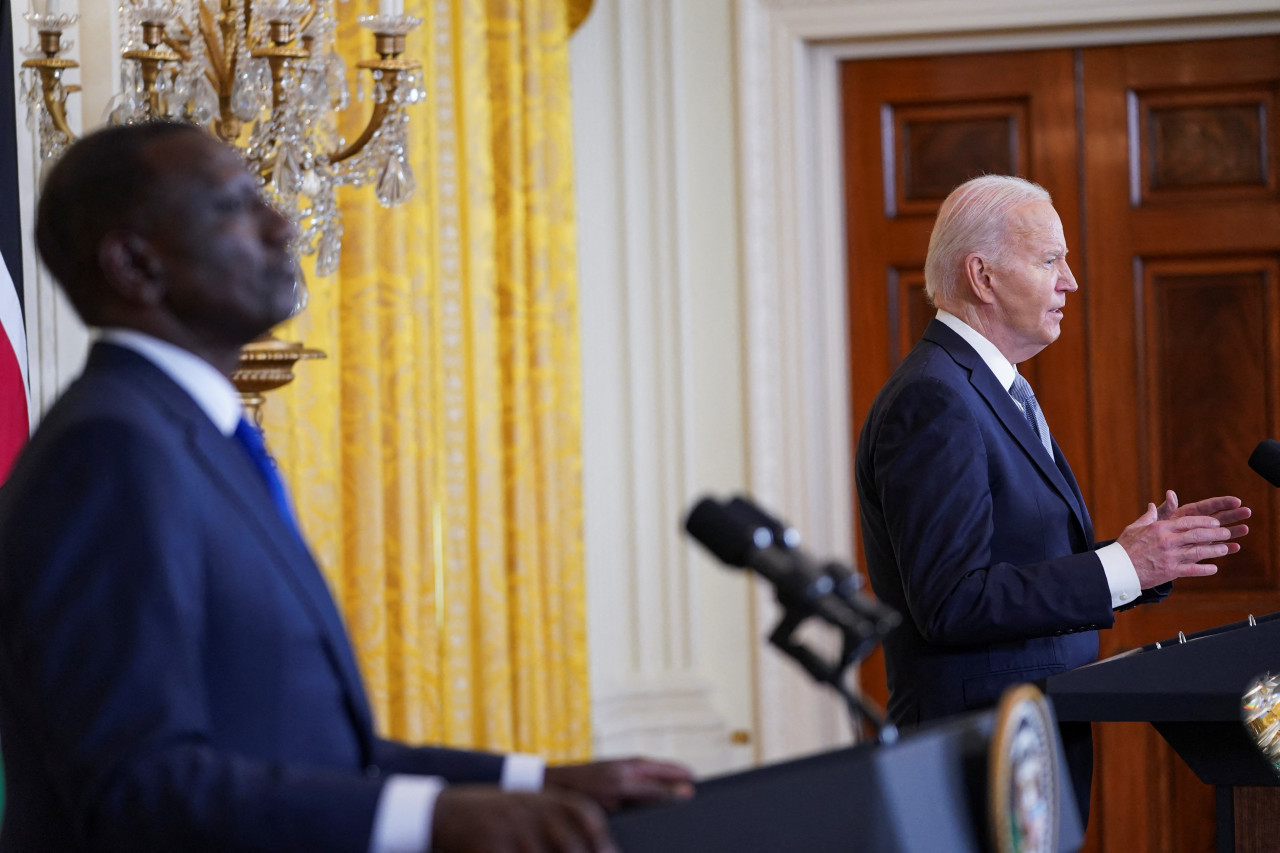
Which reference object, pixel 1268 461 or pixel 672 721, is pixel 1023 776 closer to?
pixel 1268 461

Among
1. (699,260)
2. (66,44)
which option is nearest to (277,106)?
(66,44)

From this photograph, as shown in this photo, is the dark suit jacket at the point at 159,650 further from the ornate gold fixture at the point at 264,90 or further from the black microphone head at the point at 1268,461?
the black microphone head at the point at 1268,461

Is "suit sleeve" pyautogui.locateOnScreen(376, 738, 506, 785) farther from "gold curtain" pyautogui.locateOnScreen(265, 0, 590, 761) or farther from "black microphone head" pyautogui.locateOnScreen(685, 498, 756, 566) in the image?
"gold curtain" pyautogui.locateOnScreen(265, 0, 590, 761)

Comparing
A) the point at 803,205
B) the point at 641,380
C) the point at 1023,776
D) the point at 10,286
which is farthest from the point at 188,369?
the point at 803,205

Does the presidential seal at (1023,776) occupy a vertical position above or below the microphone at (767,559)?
below

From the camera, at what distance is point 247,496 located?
1.12m

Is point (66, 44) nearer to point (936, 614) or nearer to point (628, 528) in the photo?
point (936, 614)

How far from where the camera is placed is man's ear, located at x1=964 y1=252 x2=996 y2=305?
2.27 metres

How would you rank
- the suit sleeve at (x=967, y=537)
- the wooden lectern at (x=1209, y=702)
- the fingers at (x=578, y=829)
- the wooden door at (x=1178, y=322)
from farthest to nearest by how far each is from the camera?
the wooden door at (x=1178, y=322), the suit sleeve at (x=967, y=537), the wooden lectern at (x=1209, y=702), the fingers at (x=578, y=829)

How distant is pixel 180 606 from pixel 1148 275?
3526mm

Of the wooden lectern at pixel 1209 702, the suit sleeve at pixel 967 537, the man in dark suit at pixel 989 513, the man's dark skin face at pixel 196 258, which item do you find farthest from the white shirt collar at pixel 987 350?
the man's dark skin face at pixel 196 258

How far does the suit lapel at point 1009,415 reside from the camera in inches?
85.3

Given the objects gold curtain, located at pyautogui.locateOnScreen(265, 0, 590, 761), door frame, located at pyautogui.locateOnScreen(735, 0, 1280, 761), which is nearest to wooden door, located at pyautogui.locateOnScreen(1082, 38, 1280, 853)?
door frame, located at pyautogui.locateOnScreen(735, 0, 1280, 761)

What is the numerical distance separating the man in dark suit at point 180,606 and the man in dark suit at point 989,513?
0.96 meters
